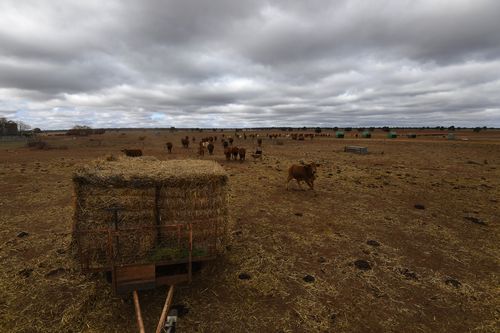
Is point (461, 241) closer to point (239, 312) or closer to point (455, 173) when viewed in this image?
point (239, 312)

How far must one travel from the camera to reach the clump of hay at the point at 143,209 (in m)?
4.88

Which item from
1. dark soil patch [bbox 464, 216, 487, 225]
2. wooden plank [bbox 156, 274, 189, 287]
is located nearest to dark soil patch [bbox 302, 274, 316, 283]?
wooden plank [bbox 156, 274, 189, 287]

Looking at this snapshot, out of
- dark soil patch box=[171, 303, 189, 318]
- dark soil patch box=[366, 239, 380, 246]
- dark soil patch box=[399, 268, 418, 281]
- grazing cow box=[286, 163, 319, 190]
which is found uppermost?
grazing cow box=[286, 163, 319, 190]

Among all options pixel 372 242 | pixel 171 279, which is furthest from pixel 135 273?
pixel 372 242

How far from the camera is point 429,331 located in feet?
13.7

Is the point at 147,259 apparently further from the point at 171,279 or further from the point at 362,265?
the point at 362,265

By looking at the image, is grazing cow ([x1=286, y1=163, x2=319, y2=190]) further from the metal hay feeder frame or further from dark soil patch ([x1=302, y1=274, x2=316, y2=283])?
the metal hay feeder frame

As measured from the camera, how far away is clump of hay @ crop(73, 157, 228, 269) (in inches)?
192

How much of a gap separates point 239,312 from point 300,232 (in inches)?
150

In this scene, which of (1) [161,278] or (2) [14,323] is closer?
(2) [14,323]

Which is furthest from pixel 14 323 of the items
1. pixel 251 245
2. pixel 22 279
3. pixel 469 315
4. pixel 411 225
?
pixel 411 225

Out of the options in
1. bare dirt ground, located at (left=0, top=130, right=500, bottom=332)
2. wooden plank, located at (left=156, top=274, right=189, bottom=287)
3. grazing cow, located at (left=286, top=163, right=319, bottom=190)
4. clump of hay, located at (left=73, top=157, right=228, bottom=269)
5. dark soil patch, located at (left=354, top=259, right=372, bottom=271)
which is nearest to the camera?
bare dirt ground, located at (left=0, top=130, right=500, bottom=332)

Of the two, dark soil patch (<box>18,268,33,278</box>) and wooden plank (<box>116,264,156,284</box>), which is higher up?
wooden plank (<box>116,264,156,284</box>)

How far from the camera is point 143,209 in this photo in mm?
5156
